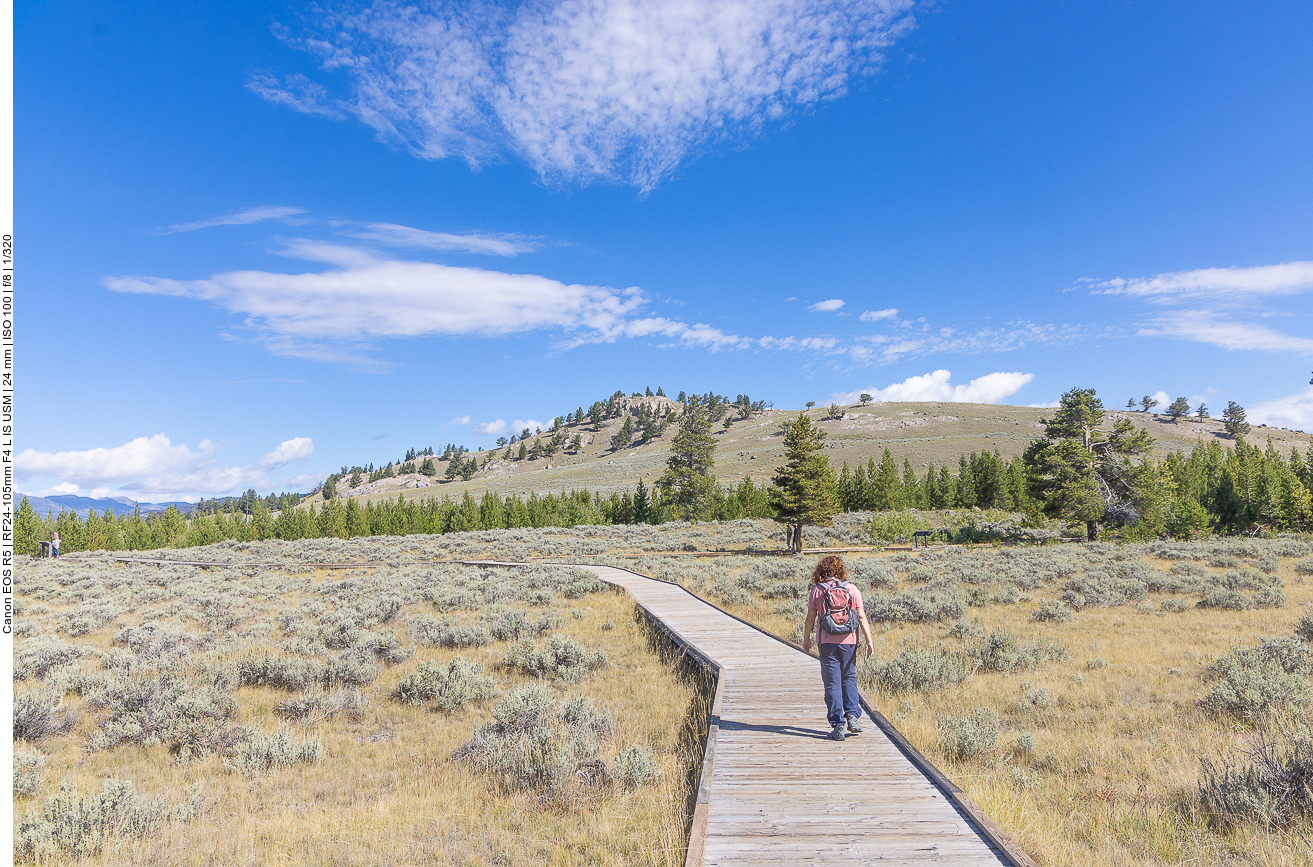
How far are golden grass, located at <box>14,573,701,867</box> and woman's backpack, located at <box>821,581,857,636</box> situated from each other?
2.43 metres

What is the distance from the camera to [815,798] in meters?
5.47

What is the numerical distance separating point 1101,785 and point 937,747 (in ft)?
5.45

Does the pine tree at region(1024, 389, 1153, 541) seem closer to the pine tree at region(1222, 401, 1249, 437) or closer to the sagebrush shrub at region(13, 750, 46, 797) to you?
the sagebrush shrub at region(13, 750, 46, 797)

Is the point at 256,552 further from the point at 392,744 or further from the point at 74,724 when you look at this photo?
the point at 392,744

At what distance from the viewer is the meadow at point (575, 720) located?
222 inches

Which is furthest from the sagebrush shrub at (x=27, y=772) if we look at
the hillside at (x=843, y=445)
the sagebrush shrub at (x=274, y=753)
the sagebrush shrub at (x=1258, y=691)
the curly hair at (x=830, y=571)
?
the hillside at (x=843, y=445)

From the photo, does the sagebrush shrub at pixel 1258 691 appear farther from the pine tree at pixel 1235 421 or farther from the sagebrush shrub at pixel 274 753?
the pine tree at pixel 1235 421

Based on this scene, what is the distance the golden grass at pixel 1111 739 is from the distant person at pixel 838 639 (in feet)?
3.32

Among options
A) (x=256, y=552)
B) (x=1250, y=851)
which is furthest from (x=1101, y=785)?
(x=256, y=552)

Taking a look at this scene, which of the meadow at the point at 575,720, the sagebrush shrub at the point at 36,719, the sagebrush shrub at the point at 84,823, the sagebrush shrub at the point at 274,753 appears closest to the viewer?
the sagebrush shrub at the point at 84,823

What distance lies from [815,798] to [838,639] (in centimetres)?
179

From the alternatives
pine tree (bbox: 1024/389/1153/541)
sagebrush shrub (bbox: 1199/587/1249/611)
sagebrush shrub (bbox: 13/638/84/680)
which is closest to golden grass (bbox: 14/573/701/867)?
sagebrush shrub (bbox: 13/638/84/680)

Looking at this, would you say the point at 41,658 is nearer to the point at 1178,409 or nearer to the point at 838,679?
the point at 838,679

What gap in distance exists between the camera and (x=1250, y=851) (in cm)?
493
